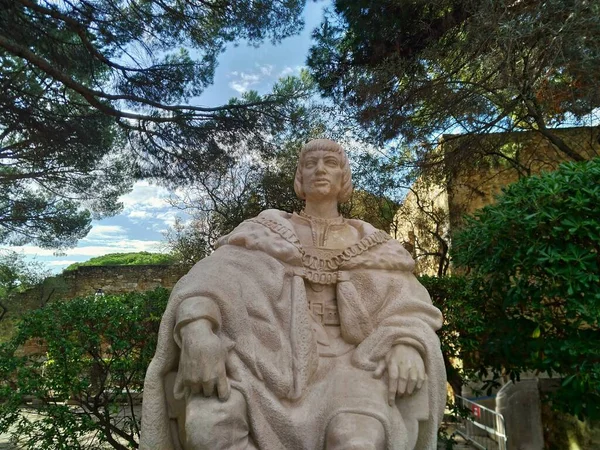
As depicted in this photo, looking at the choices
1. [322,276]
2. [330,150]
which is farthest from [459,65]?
[322,276]

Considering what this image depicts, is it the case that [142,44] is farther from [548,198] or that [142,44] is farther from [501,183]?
[501,183]

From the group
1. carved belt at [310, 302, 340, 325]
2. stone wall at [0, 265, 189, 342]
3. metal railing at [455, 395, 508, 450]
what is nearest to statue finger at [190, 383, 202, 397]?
carved belt at [310, 302, 340, 325]

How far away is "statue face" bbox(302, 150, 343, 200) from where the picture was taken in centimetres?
273

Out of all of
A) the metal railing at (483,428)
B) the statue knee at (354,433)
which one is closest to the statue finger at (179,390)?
the statue knee at (354,433)

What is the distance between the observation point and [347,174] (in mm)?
2840

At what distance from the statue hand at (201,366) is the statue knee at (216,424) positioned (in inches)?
1.4

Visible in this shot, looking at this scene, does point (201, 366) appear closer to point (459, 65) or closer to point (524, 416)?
point (524, 416)

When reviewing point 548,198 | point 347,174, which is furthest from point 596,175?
point 347,174

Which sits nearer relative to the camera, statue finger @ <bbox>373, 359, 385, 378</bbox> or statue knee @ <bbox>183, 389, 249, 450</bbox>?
statue knee @ <bbox>183, 389, 249, 450</bbox>

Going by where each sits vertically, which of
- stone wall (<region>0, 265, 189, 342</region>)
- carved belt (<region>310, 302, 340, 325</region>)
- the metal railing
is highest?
carved belt (<region>310, 302, 340, 325</region>)

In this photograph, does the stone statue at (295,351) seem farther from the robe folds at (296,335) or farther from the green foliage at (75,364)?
the green foliage at (75,364)

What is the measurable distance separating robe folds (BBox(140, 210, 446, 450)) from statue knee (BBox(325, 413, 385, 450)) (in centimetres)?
4

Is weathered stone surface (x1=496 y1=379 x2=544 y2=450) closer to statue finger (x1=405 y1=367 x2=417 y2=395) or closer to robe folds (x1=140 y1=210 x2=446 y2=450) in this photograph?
robe folds (x1=140 y1=210 x2=446 y2=450)

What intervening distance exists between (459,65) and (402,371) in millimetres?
4855
